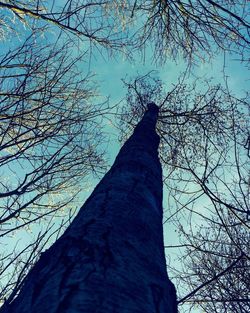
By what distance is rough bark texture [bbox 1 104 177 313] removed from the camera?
708mm

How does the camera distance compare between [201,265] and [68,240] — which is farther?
[201,265]

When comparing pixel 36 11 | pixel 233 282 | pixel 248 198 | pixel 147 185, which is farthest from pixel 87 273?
pixel 233 282

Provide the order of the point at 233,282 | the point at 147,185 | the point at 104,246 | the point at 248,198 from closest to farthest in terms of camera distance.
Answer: the point at 104,246
the point at 147,185
the point at 248,198
the point at 233,282

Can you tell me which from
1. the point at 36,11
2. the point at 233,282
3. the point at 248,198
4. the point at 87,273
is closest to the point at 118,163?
the point at 87,273

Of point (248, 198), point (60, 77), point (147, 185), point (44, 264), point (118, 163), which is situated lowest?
point (44, 264)

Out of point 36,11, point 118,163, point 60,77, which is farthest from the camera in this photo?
point 60,77

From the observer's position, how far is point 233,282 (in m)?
5.12

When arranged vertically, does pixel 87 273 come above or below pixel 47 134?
below

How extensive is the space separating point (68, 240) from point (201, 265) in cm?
484

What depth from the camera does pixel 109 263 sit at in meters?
0.83

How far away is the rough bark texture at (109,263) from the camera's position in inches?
27.9

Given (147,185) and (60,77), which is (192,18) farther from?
(147,185)

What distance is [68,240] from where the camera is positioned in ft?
3.16

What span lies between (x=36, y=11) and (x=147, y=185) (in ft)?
8.28
